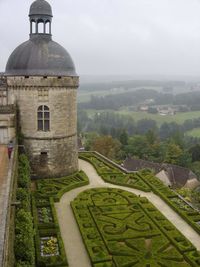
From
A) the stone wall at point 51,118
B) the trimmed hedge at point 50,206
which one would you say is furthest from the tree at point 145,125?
the stone wall at point 51,118

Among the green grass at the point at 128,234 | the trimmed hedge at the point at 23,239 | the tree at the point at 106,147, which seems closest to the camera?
the trimmed hedge at the point at 23,239

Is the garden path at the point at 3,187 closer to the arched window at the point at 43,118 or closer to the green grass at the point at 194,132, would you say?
the arched window at the point at 43,118

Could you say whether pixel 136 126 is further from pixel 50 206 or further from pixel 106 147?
pixel 50 206

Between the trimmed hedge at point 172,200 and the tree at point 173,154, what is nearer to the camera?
the trimmed hedge at point 172,200

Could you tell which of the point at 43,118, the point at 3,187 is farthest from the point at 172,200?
the point at 3,187

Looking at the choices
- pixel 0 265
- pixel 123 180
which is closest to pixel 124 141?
pixel 123 180

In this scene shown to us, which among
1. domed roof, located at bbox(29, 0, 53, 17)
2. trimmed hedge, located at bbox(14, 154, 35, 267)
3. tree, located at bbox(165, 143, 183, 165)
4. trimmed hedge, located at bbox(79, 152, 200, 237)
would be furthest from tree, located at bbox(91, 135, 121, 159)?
trimmed hedge, located at bbox(14, 154, 35, 267)

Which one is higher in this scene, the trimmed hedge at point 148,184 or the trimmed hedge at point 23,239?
the trimmed hedge at point 23,239

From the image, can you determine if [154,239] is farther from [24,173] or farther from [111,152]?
[111,152]
